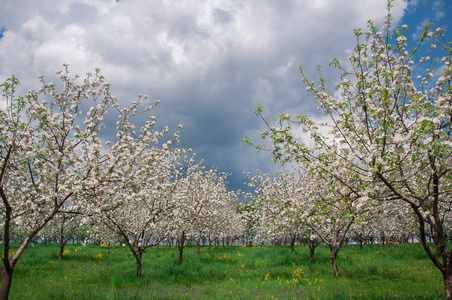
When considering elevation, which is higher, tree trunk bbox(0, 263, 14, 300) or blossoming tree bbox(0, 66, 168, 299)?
blossoming tree bbox(0, 66, 168, 299)

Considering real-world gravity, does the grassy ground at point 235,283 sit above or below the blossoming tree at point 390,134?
below

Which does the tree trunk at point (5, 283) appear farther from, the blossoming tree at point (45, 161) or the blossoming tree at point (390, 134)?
the blossoming tree at point (390, 134)

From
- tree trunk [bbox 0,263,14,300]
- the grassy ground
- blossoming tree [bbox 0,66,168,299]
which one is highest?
blossoming tree [bbox 0,66,168,299]

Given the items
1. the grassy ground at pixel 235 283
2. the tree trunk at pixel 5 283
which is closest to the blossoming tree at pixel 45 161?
the tree trunk at pixel 5 283

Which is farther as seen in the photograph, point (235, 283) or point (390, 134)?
point (235, 283)

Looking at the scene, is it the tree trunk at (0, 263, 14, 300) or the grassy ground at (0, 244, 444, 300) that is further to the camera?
the grassy ground at (0, 244, 444, 300)

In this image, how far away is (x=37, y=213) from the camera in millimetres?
7473

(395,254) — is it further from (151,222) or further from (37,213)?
(37,213)

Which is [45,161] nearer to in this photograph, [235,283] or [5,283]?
[5,283]

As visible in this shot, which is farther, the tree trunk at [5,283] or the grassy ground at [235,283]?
the grassy ground at [235,283]

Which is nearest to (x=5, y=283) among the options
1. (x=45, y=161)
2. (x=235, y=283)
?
(x=45, y=161)

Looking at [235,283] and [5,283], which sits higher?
[5,283]

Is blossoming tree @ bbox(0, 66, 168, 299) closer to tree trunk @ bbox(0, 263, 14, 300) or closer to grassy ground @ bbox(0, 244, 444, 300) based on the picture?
tree trunk @ bbox(0, 263, 14, 300)

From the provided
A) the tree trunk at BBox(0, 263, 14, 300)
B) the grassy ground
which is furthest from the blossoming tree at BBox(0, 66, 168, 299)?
the grassy ground
